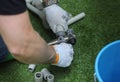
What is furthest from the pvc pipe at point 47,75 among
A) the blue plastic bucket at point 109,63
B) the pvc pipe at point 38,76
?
the blue plastic bucket at point 109,63

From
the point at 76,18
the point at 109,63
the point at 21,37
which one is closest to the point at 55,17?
the point at 76,18

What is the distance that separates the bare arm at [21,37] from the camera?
87 centimetres

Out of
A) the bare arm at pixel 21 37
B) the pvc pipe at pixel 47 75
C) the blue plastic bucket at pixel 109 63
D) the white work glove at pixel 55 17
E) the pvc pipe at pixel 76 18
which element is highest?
the bare arm at pixel 21 37

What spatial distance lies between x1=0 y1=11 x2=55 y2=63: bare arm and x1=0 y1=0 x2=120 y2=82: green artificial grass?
0.45 meters

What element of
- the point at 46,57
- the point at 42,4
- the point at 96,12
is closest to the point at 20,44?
the point at 46,57

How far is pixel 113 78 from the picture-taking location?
1.17m

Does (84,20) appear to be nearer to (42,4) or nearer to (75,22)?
(75,22)

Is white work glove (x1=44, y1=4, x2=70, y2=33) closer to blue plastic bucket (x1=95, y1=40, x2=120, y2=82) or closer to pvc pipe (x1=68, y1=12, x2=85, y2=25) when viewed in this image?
pvc pipe (x1=68, y1=12, x2=85, y2=25)

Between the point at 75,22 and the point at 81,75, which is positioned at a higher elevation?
the point at 75,22

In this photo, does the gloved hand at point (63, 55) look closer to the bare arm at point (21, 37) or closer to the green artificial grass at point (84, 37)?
the green artificial grass at point (84, 37)

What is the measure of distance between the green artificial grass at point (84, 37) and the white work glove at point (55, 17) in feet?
0.29

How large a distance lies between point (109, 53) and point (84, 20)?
604mm

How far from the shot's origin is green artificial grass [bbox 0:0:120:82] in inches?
57.0

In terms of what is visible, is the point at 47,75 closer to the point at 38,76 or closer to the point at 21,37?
the point at 38,76
